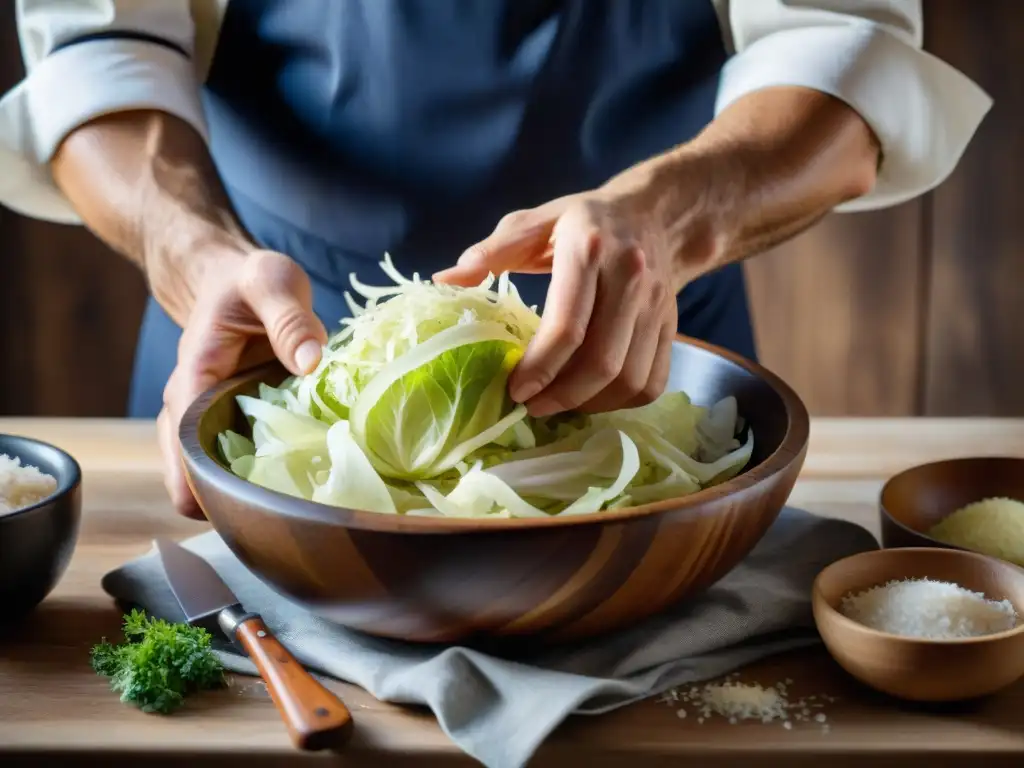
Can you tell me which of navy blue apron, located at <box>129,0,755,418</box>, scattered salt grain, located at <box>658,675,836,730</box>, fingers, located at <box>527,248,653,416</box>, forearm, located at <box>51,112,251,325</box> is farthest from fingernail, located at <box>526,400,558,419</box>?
navy blue apron, located at <box>129,0,755,418</box>

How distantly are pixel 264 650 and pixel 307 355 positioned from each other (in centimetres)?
32

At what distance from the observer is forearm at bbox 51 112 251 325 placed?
5.11ft

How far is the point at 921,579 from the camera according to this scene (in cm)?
111

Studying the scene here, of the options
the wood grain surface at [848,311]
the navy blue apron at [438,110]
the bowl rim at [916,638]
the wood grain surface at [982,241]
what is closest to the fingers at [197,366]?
the navy blue apron at [438,110]

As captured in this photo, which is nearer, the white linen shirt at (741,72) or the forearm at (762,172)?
the forearm at (762,172)

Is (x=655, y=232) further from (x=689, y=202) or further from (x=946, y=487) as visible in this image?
(x=946, y=487)

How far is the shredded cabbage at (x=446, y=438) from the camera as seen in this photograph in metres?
1.06

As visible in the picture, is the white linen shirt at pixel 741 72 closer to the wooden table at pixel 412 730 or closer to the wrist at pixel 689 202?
the wrist at pixel 689 202

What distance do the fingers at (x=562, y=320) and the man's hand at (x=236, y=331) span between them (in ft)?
0.79

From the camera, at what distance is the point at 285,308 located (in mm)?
1254

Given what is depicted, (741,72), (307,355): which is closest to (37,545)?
(307,355)

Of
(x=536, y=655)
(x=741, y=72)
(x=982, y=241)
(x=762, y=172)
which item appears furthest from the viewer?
A: (x=982, y=241)

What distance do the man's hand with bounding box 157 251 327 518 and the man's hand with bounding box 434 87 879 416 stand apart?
16 cm

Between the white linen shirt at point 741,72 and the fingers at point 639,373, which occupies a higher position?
the white linen shirt at point 741,72
